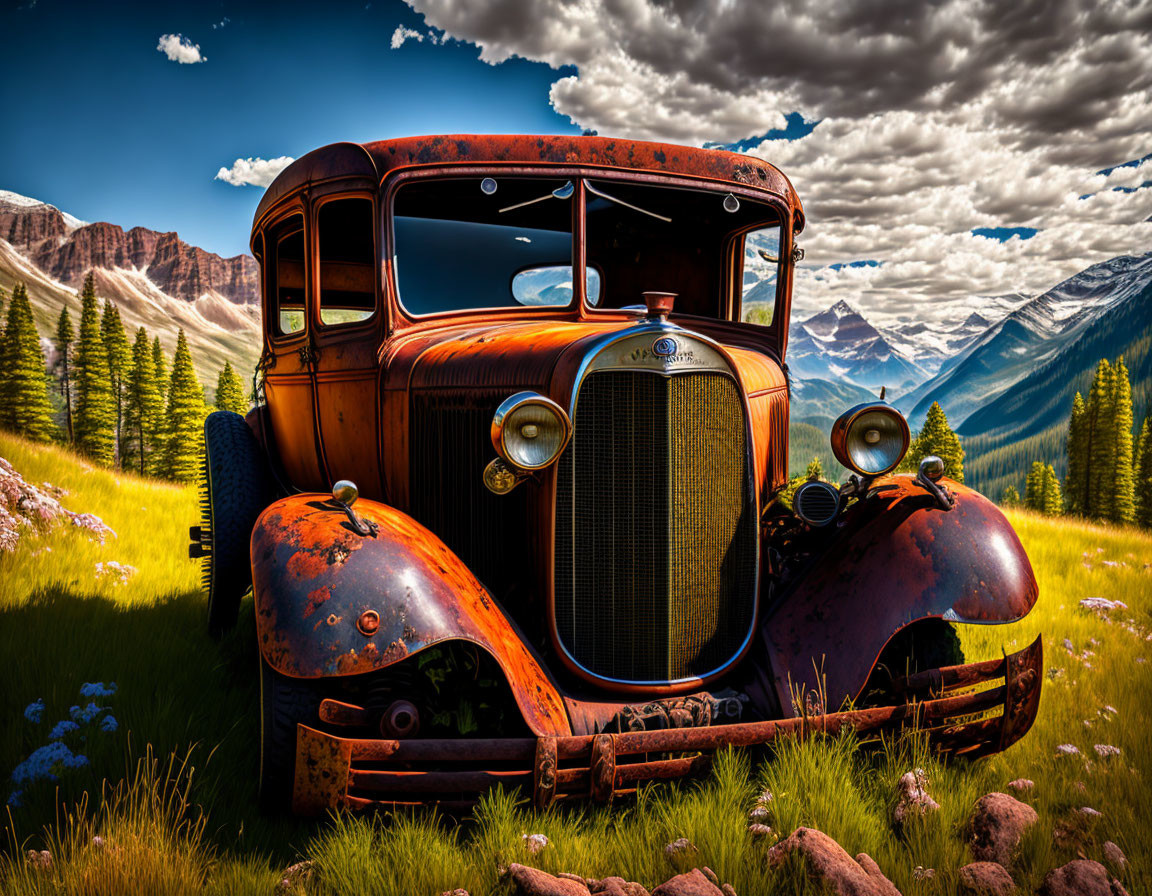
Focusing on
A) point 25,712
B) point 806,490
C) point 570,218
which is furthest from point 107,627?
point 806,490

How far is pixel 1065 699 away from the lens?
12.7ft

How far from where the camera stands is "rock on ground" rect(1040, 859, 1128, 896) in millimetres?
2182

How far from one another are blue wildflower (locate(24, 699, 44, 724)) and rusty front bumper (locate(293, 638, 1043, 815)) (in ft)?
6.04

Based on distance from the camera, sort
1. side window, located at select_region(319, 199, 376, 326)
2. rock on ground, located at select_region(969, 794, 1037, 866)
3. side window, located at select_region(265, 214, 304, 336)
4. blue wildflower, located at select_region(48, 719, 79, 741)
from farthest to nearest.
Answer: side window, located at select_region(265, 214, 304, 336) < side window, located at select_region(319, 199, 376, 326) < blue wildflower, located at select_region(48, 719, 79, 741) < rock on ground, located at select_region(969, 794, 1037, 866)

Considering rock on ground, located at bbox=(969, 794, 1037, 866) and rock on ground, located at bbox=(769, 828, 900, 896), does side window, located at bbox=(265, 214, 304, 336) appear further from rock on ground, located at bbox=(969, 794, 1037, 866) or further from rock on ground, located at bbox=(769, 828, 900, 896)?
rock on ground, located at bbox=(969, 794, 1037, 866)

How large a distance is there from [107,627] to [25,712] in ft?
4.29

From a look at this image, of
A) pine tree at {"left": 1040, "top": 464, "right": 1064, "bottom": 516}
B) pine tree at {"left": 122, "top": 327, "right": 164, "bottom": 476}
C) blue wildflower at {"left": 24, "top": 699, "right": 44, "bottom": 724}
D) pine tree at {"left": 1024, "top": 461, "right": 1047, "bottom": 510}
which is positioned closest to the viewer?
blue wildflower at {"left": 24, "top": 699, "right": 44, "bottom": 724}

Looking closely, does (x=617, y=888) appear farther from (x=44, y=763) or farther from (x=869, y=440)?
(x=44, y=763)

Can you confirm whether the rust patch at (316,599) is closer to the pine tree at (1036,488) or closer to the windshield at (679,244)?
the windshield at (679,244)

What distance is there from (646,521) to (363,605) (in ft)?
3.56

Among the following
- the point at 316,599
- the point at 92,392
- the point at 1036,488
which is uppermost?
the point at 92,392

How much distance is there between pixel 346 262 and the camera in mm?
4102

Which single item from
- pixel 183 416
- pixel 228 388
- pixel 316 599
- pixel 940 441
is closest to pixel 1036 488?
pixel 940 441

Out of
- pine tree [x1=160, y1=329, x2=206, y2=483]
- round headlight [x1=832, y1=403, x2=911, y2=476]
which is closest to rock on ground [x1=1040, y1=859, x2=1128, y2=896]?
round headlight [x1=832, y1=403, x2=911, y2=476]
